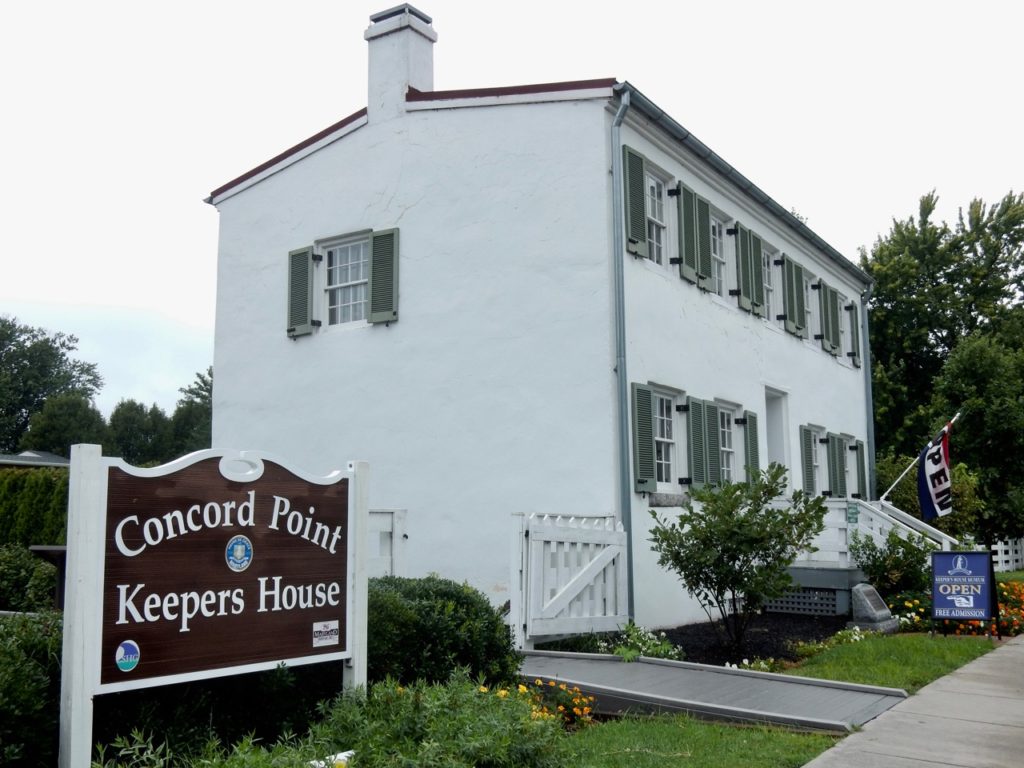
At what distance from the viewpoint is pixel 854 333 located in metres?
21.7

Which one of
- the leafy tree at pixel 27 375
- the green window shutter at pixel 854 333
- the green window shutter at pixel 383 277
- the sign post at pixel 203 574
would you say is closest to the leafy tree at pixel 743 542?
the sign post at pixel 203 574

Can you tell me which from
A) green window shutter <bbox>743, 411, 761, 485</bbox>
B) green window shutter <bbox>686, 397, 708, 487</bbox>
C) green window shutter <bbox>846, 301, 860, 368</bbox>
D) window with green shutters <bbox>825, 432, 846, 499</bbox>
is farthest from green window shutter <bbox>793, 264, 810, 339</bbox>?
green window shutter <bbox>686, 397, 708, 487</bbox>

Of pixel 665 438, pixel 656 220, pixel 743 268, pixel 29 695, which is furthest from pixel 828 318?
pixel 29 695

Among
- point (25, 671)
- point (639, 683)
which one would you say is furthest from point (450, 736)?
point (639, 683)

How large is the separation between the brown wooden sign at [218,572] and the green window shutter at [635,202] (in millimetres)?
7751

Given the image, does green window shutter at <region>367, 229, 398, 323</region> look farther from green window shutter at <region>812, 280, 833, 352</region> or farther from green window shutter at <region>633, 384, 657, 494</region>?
green window shutter at <region>812, 280, 833, 352</region>

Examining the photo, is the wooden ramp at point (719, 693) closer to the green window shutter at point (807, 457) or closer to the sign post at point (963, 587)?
the sign post at point (963, 587)

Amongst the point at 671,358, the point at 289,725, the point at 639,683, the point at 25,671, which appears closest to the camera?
the point at 25,671

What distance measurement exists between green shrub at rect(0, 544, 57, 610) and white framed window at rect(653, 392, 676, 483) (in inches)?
312

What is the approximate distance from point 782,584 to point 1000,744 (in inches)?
136

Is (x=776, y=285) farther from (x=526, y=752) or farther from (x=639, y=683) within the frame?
(x=526, y=752)

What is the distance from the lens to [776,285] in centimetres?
1778

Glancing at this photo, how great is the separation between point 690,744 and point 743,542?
3.81 meters

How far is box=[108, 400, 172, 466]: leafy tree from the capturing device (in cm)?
5566
